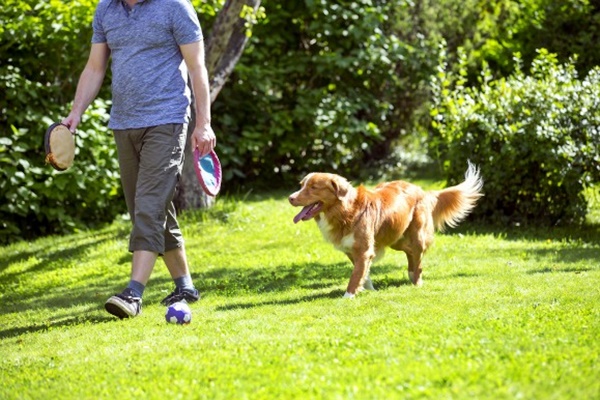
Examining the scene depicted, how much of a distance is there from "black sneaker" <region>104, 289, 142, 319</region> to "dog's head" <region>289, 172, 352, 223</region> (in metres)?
1.30

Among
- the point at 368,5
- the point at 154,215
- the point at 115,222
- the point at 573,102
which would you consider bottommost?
the point at 115,222

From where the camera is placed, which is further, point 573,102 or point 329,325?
point 573,102

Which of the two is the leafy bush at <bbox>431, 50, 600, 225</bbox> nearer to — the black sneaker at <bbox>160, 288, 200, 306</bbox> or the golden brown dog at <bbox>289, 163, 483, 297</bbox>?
the golden brown dog at <bbox>289, 163, 483, 297</bbox>

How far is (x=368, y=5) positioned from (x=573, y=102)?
4387mm

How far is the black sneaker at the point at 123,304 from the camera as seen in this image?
586 cm

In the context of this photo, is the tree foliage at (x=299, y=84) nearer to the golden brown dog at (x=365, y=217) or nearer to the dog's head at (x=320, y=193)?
the golden brown dog at (x=365, y=217)

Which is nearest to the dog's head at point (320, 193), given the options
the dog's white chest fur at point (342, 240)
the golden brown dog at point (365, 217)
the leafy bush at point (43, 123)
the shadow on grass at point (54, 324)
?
the golden brown dog at point (365, 217)

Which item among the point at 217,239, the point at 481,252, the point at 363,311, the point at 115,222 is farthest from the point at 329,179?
the point at 115,222

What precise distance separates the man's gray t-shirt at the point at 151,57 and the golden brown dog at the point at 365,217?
114cm

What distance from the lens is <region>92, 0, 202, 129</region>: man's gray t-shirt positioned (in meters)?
5.84

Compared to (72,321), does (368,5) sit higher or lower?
higher

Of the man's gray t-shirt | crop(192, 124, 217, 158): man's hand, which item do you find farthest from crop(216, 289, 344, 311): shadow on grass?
the man's gray t-shirt

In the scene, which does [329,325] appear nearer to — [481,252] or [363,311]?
[363,311]

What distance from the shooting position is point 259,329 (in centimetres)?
543
